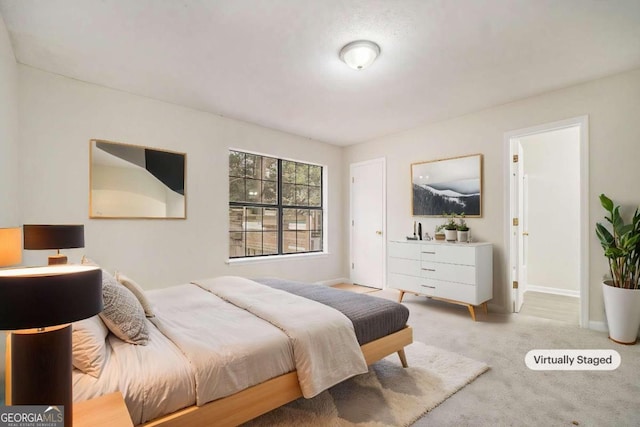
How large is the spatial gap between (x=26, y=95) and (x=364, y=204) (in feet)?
14.3

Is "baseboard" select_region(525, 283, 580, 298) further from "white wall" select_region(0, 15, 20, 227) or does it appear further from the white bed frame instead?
"white wall" select_region(0, 15, 20, 227)

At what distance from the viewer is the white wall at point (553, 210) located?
471 cm

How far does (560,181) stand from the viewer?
15.9ft

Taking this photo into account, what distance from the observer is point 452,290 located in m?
3.69

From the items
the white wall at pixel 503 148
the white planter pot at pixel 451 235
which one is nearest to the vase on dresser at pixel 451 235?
the white planter pot at pixel 451 235

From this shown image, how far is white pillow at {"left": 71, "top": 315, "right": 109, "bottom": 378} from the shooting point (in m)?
1.30

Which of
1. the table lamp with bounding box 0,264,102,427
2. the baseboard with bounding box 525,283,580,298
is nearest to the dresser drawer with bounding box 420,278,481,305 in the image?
the baseboard with bounding box 525,283,580,298

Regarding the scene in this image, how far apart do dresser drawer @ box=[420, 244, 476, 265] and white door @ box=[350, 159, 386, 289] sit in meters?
1.21

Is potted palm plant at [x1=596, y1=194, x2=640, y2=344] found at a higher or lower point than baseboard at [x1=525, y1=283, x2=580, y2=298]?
higher

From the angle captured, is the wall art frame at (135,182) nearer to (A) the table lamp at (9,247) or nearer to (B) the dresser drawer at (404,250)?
(A) the table lamp at (9,247)

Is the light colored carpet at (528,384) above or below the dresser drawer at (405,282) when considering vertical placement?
below

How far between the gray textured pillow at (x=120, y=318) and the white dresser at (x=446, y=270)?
323cm

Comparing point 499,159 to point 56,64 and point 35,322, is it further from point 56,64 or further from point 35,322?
point 56,64

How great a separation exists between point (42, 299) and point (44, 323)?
2.2 inches
